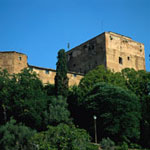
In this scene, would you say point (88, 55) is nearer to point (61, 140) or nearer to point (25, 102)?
point (25, 102)

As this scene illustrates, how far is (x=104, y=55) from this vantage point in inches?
1708

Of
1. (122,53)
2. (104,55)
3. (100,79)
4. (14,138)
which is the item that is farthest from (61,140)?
(122,53)

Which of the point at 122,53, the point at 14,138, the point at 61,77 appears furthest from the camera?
the point at 122,53

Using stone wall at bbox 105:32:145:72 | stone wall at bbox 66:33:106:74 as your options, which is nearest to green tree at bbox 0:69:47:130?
stone wall at bbox 105:32:145:72

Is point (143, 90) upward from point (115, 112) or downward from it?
upward

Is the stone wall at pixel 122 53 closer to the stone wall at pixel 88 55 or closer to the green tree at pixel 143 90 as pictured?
the stone wall at pixel 88 55

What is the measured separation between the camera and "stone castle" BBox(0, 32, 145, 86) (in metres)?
41.7

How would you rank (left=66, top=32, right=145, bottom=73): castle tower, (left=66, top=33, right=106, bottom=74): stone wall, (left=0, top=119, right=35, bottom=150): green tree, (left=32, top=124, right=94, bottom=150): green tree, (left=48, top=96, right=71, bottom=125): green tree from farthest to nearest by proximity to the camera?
(left=66, top=33, right=106, bottom=74): stone wall → (left=66, top=32, right=145, bottom=73): castle tower → (left=48, top=96, right=71, bottom=125): green tree → (left=0, top=119, right=35, bottom=150): green tree → (left=32, top=124, right=94, bottom=150): green tree

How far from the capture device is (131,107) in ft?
91.1

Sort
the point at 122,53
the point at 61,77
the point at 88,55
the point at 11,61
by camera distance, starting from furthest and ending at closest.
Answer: the point at 88,55, the point at 122,53, the point at 11,61, the point at 61,77

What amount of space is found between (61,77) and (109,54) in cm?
1477

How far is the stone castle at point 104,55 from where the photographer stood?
41656 millimetres

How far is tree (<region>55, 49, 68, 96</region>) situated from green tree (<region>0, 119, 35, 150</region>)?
8.49 metres

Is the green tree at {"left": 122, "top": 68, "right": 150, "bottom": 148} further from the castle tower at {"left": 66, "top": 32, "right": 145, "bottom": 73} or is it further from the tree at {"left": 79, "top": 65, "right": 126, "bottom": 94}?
the castle tower at {"left": 66, "top": 32, "right": 145, "bottom": 73}
